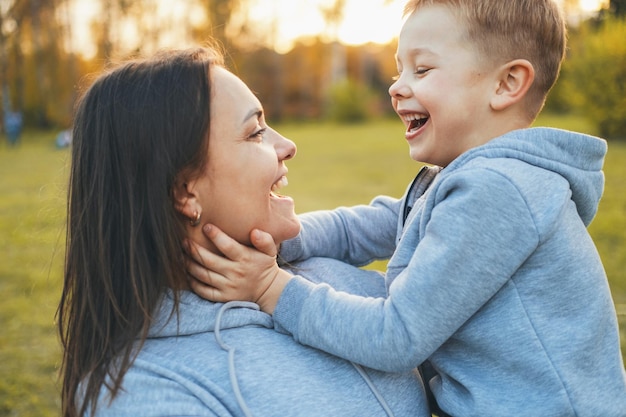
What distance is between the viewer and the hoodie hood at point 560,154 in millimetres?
1381

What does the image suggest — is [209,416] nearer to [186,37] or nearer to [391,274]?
[391,274]

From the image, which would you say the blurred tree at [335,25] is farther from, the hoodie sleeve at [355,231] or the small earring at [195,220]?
the small earring at [195,220]

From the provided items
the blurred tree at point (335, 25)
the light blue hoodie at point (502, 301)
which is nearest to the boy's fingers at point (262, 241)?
the light blue hoodie at point (502, 301)

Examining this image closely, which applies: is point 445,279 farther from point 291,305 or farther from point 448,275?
point 291,305

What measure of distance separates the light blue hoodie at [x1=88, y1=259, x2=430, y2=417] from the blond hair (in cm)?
86

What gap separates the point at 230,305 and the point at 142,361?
23 cm

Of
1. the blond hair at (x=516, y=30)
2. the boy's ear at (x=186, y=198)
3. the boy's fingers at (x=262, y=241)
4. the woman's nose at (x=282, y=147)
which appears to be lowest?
the boy's fingers at (x=262, y=241)

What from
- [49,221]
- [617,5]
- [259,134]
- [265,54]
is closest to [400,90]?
[259,134]

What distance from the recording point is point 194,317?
1415mm

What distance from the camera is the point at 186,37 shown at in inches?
1235

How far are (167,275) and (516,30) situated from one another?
1.07 m

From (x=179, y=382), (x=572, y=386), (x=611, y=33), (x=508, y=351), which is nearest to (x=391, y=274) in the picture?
(x=508, y=351)

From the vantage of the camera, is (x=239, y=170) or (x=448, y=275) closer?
(x=448, y=275)

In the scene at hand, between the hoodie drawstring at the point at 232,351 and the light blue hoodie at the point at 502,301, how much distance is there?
90mm
